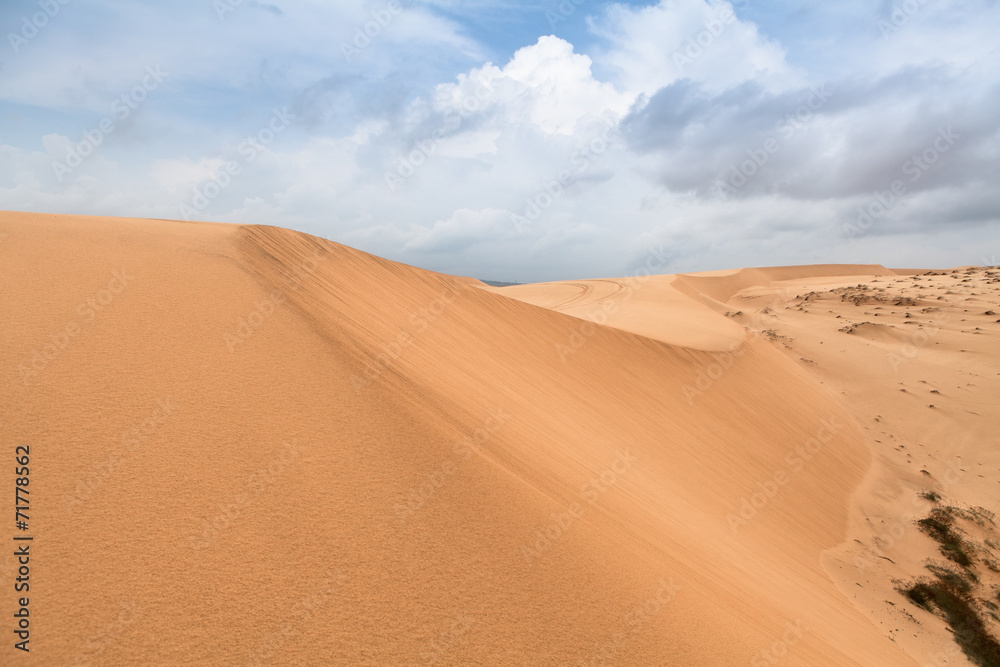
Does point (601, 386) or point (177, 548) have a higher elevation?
point (601, 386)

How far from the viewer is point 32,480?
262 cm

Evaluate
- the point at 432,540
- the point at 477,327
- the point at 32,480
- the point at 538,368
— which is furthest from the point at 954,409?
the point at 32,480

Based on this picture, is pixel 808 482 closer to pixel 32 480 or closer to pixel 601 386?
pixel 601 386

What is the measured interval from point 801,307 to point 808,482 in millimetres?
17598

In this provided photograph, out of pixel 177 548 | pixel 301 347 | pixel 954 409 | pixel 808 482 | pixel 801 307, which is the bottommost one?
pixel 177 548

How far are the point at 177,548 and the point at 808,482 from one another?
9.80 m

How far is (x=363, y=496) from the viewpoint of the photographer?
303 cm

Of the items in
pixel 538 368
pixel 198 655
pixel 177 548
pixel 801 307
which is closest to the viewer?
pixel 198 655

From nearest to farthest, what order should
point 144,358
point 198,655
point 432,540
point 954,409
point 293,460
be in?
point 198,655 → point 432,540 → point 293,460 → point 144,358 → point 954,409

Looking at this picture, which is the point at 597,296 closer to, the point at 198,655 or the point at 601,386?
the point at 601,386

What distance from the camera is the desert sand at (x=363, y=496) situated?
2.37 metres

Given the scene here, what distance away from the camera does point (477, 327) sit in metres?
8.59

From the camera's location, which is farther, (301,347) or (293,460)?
(301,347)

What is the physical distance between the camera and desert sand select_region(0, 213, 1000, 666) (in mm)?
2373
